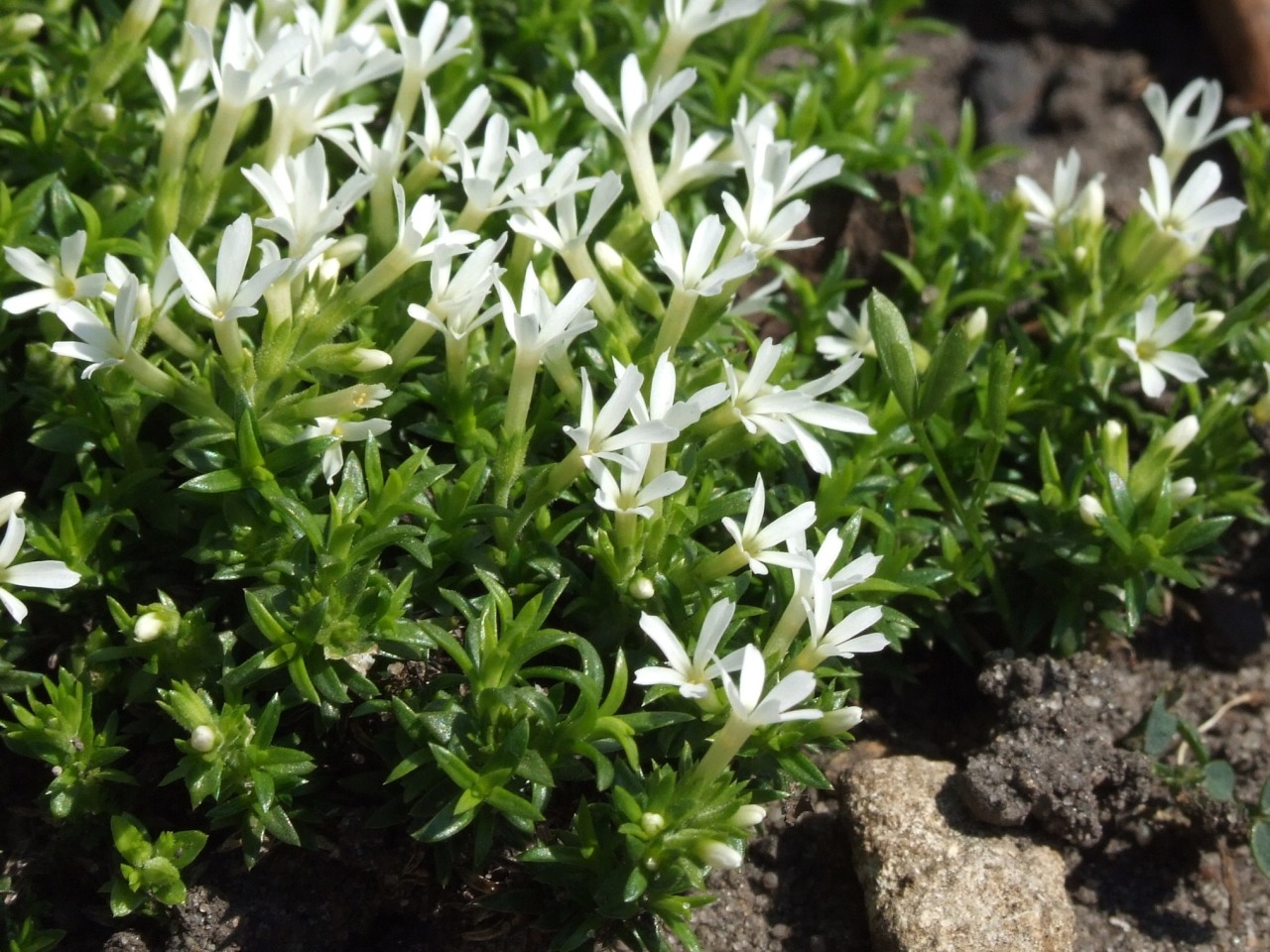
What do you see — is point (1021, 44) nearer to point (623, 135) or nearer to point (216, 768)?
point (623, 135)

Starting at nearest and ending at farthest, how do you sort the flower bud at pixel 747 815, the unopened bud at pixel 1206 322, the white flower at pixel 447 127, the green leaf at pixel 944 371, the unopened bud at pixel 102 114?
the flower bud at pixel 747 815 < the green leaf at pixel 944 371 < the white flower at pixel 447 127 < the unopened bud at pixel 102 114 < the unopened bud at pixel 1206 322

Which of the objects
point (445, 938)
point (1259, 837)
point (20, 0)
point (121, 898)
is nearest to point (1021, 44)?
point (1259, 837)

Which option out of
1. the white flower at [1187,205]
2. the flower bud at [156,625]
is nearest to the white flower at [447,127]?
the flower bud at [156,625]

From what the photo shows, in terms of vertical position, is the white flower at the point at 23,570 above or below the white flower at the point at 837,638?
above

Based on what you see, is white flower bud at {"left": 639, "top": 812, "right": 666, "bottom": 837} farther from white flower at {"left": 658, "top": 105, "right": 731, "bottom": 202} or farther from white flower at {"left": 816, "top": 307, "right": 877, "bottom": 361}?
white flower at {"left": 658, "top": 105, "right": 731, "bottom": 202}

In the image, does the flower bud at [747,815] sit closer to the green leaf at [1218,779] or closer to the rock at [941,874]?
the rock at [941,874]

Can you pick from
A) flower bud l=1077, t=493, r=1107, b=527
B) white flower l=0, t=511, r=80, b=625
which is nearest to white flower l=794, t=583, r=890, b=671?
flower bud l=1077, t=493, r=1107, b=527

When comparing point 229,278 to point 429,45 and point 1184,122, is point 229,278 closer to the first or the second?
point 429,45
